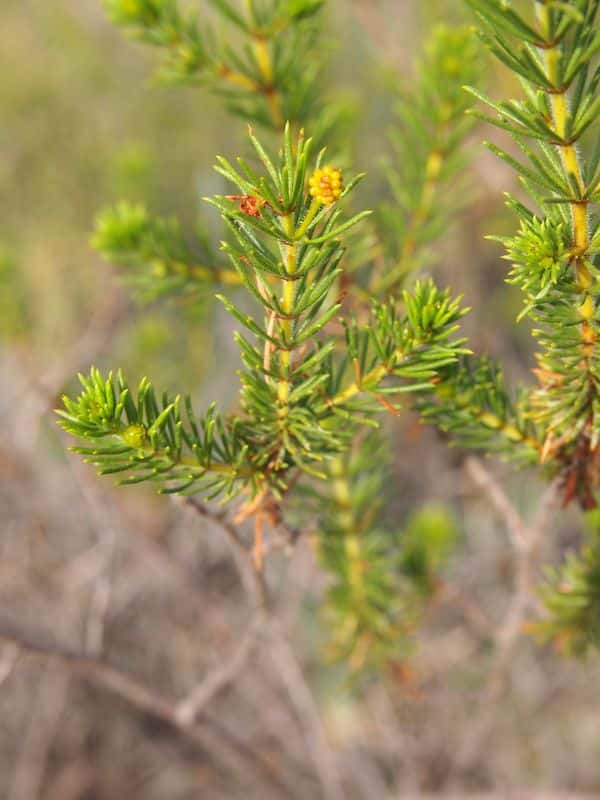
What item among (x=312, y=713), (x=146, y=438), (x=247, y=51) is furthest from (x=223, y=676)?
(x=247, y=51)

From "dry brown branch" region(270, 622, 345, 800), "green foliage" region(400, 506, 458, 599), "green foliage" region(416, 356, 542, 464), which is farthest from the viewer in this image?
"dry brown branch" region(270, 622, 345, 800)

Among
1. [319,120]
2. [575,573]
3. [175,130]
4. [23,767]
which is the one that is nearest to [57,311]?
[175,130]

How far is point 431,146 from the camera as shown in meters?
1.01

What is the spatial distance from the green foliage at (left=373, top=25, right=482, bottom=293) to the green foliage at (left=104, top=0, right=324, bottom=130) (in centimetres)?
16

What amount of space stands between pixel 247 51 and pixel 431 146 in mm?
294

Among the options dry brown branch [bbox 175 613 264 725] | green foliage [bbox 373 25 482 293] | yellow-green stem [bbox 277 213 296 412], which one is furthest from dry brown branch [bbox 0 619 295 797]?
green foliage [bbox 373 25 482 293]

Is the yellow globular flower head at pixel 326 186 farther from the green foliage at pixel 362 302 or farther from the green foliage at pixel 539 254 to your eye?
the green foliage at pixel 539 254

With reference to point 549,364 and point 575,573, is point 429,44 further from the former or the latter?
point 575,573

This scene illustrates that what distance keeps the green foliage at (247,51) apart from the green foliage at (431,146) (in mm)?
158

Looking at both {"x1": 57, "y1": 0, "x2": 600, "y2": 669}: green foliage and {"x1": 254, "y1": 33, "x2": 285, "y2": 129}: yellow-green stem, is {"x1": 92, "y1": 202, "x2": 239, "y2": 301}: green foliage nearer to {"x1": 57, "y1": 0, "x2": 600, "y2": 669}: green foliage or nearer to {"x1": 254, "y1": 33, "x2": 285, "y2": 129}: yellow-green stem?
{"x1": 57, "y1": 0, "x2": 600, "y2": 669}: green foliage

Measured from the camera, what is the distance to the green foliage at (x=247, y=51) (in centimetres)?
91

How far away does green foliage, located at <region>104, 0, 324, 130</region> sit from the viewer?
0.91 m

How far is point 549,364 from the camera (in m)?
0.68

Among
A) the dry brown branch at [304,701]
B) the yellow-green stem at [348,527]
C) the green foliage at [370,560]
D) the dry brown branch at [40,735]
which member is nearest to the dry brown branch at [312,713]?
the dry brown branch at [304,701]
